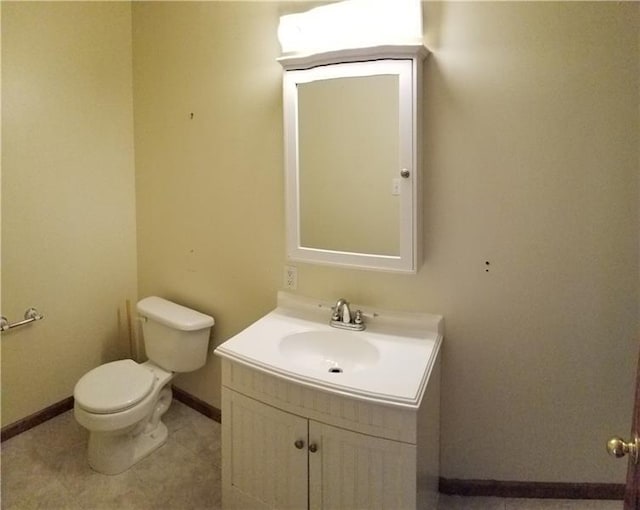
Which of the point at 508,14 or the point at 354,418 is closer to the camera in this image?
the point at 354,418

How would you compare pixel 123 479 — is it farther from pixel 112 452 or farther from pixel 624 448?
pixel 624 448

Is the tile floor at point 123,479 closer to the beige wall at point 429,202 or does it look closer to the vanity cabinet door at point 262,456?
the beige wall at point 429,202

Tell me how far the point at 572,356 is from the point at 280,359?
103cm

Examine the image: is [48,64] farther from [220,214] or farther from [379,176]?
[379,176]

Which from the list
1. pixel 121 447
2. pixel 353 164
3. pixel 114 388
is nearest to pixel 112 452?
pixel 121 447

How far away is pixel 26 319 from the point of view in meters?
1.94

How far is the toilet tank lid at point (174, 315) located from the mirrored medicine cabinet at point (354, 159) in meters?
0.64

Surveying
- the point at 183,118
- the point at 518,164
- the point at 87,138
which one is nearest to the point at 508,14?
the point at 518,164

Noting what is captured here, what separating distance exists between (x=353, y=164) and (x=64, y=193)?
5.04 feet

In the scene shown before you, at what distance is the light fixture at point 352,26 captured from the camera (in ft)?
4.41

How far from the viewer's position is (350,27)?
4.66 ft

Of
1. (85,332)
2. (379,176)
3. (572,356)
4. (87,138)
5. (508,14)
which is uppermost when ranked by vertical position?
(508,14)

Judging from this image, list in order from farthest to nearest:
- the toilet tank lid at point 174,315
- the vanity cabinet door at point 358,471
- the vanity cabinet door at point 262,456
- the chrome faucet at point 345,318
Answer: the toilet tank lid at point 174,315
the chrome faucet at point 345,318
the vanity cabinet door at point 262,456
the vanity cabinet door at point 358,471

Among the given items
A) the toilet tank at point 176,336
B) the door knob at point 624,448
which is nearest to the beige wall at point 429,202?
the toilet tank at point 176,336
